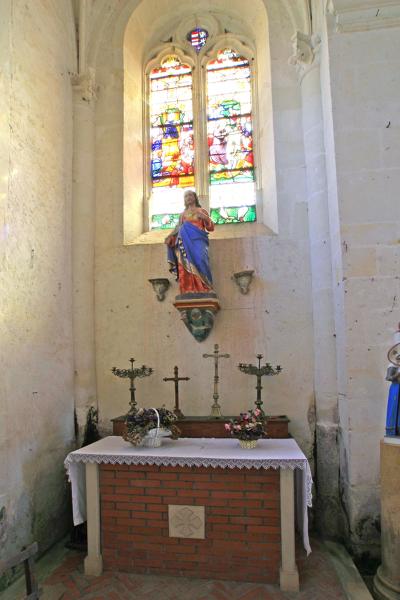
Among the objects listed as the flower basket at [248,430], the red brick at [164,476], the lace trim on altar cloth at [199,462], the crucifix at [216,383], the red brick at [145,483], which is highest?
the crucifix at [216,383]

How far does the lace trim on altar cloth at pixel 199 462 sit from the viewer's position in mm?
3768

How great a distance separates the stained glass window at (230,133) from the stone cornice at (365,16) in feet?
6.02

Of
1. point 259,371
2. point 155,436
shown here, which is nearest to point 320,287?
point 259,371

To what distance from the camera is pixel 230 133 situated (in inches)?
251

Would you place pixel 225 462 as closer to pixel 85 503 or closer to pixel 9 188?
pixel 85 503

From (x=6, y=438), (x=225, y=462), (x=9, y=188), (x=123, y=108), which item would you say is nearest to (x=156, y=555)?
(x=225, y=462)

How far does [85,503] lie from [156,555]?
2.72 feet

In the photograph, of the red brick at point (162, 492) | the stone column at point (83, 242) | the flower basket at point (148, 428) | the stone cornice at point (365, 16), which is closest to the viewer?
the red brick at point (162, 492)

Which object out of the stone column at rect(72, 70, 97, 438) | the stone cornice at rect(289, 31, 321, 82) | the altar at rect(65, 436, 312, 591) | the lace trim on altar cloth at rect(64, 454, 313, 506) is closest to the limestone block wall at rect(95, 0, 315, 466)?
the stone column at rect(72, 70, 97, 438)

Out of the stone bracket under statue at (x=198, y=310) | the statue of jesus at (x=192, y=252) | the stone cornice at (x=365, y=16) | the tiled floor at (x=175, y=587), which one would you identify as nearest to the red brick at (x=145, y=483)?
the tiled floor at (x=175, y=587)

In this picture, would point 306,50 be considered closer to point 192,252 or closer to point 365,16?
point 365,16

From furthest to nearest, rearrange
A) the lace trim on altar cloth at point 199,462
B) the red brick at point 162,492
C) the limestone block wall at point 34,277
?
the limestone block wall at point 34,277 → the red brick at point 162,492 → the lace trim on altar cloth at point 199,462

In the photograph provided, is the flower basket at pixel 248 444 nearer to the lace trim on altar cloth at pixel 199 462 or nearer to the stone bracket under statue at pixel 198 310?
the lace trim on altar cloth at pixel 199 462

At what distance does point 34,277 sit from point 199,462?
241 centimetres
